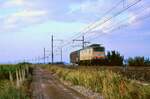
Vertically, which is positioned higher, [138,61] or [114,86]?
[138,61]

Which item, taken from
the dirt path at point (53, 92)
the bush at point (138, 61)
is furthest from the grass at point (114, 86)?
the bush at point (138, 61)

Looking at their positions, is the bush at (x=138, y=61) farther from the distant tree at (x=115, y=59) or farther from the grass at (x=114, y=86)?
the grass at (x=114, y=86)

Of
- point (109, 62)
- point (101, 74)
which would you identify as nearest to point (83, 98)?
point (101, 74)

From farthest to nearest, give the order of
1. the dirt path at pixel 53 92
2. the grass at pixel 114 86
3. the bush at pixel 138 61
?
the bush at pixel 138 61 < the dirt path at pixel 53 92 < the grass at pixel 114 86

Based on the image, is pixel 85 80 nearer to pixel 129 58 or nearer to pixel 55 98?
pixel 55 98

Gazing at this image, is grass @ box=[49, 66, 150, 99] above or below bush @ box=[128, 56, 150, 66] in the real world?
below

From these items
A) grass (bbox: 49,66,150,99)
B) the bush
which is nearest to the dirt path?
grass (bbox: 49,66,150,99)

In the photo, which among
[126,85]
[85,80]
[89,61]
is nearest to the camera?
[126,85]

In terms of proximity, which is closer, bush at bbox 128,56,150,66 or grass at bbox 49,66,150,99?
grass at bbox 49,66,150,99

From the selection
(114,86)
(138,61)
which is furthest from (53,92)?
(138,61)

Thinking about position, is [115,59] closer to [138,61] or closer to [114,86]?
[138,61]

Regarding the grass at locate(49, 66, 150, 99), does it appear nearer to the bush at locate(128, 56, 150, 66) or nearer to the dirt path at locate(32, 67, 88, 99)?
the dirt path at locate(32, 67, 88, 99)

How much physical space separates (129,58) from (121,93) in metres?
38.3

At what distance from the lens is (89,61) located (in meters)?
73.1
